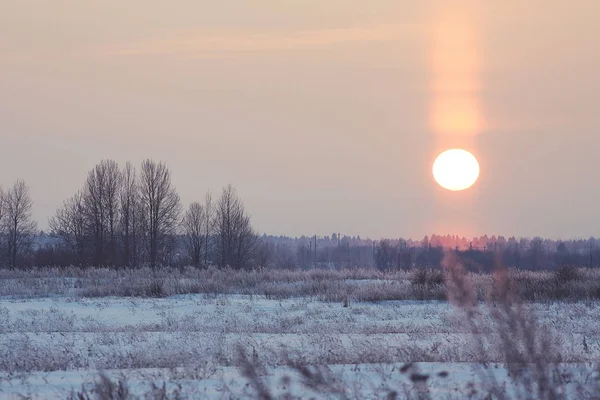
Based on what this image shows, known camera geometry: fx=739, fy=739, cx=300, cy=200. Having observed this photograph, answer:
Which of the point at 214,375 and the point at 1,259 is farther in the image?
the point at 1,259

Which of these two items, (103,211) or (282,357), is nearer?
(282,357)

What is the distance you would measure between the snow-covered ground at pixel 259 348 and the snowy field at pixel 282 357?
3cm

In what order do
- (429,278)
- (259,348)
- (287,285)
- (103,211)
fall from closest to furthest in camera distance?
(259,348)
(429,278)
(287,285)
(103,211)

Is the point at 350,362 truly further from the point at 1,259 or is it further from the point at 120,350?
the point at 1,259

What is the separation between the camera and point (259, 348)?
43.3 feet

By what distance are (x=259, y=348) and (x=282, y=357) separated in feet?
5.87

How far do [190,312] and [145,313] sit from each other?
68.0 inches

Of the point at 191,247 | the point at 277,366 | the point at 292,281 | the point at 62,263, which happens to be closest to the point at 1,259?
the point at 62,263

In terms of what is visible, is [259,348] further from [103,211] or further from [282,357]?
[103,211]

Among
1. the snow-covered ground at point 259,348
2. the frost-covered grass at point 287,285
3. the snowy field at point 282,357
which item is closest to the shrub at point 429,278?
the frost-covered grass at point 287,285

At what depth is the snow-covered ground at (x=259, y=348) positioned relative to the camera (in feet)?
30.6

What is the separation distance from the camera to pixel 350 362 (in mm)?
10945

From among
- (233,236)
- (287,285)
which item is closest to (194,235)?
(233,236)

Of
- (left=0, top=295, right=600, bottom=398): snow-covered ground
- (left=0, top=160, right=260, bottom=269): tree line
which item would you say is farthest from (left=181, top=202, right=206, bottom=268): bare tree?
(left=0, top=295, right=600, bottom=398): snow-covered ground
